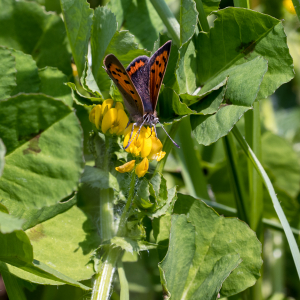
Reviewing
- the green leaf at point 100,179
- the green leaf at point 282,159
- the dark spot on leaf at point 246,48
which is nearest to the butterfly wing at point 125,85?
the green leaf at point 100,179

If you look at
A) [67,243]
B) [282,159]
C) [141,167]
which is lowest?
[282,159]

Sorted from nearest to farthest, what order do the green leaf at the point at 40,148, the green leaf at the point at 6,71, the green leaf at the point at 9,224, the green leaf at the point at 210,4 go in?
the green leaf at the point at 9,224
the green leaf at the point at 40,148
the green leaf at the point at 6,71
the green leaf at the point at 210,4

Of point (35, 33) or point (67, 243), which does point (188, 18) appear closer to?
point (35, 33)

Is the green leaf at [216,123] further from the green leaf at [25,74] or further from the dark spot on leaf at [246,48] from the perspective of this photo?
the green leaf at [25,74]

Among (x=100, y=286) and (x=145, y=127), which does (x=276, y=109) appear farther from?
(x=100, y=286)

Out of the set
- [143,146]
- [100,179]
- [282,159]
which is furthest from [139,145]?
[282,159]

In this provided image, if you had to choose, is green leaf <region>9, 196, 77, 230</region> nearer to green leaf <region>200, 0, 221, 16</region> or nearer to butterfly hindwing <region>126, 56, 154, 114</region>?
butterfly hindwing <region>126, 56, 154, 114</region>

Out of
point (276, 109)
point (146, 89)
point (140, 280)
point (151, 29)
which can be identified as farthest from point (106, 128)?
point (276, 109)

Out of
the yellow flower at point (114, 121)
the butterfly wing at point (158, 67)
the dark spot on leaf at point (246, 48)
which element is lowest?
the yellow flower at point (114, 121)
